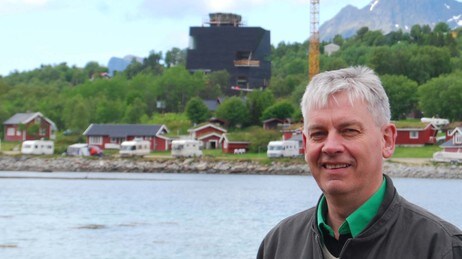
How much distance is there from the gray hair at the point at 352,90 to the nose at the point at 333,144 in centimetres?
9

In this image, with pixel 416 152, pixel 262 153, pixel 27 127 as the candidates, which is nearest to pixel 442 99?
pixel 416 152

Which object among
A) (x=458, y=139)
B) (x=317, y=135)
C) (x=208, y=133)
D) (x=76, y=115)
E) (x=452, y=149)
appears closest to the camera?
(x=317, y=135)

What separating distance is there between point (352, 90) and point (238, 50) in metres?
98.3

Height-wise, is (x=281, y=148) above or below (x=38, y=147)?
below

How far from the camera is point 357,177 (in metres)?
3.01

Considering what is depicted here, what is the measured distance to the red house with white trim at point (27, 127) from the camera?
81.2 meters

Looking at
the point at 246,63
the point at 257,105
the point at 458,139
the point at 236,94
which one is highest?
the point at 246,63

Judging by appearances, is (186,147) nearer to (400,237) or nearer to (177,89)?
(177,89)

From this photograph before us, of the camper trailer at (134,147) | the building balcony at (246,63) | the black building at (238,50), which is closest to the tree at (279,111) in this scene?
the camper trailer at (134,147)

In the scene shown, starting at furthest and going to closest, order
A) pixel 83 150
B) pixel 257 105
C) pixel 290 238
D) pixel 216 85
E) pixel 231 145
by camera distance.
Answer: pixel 216 85 → pixel 257 105 → pixel 83 150 → pixel 231 145 → pixel 290 238

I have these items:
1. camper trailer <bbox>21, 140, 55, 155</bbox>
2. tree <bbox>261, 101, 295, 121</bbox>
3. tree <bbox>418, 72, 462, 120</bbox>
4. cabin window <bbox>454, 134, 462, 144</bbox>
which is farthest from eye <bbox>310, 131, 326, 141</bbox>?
tree <bbox>261, 101, 295, 121</bbox>

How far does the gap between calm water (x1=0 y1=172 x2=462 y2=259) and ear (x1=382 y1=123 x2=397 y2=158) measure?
68.3ft

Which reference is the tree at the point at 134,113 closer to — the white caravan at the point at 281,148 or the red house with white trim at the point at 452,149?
the white caravan at the point at 281,148

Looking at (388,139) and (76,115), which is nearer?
(388,139)
